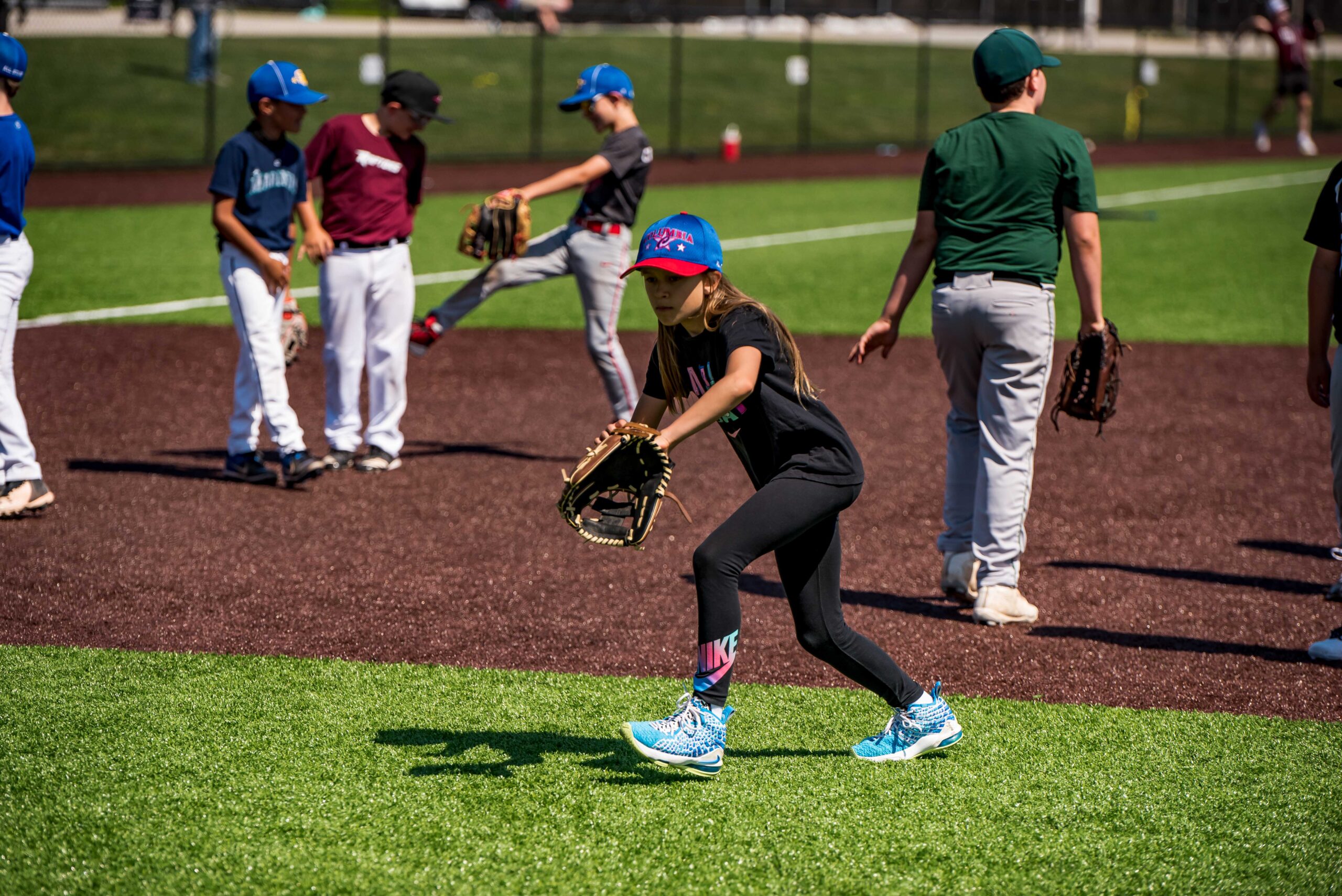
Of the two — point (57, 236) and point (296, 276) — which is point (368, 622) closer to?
point (296, 276)

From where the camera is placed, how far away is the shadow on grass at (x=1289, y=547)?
7016 millimetres

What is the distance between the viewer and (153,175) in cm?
2431

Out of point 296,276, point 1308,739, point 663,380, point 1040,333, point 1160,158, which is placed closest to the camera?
point 663,380

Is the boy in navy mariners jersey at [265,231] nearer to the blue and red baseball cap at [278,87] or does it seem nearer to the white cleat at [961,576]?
the blue and red baseball cap at [278,87]

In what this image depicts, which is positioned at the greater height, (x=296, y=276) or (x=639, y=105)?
(x=639, y=105)

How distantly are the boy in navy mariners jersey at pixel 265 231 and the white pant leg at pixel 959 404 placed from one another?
3.58 metres

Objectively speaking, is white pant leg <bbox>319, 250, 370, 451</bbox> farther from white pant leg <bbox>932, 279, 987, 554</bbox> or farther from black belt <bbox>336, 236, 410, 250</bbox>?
white pant leg <bbox>932, 279, 987, 554</bbox>

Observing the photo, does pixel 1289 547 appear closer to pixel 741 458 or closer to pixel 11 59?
pixel 741 458

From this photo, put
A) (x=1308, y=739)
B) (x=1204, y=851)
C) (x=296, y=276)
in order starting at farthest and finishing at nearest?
1. (x=296, y=276)
2. (x=1308, y=739)
3. (x=1204, y=851)

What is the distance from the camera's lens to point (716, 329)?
4.11 metres

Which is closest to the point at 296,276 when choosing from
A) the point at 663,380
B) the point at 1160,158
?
the point at 663,380

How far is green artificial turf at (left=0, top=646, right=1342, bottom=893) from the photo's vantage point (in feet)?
12.1

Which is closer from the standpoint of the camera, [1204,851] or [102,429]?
[1204,851]

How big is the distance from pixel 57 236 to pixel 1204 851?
55.5ft
